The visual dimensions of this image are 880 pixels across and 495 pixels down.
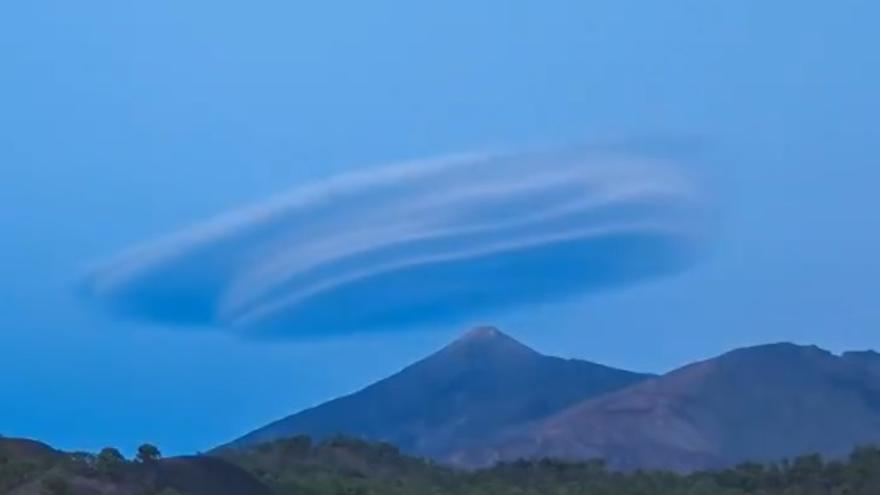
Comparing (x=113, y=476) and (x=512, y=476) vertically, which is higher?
(x=512, y=476)

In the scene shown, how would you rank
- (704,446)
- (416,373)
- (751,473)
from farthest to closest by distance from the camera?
(416,373), (704,446), (751,473)

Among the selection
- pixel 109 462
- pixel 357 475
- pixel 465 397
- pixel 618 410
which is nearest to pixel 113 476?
pixel 109 462

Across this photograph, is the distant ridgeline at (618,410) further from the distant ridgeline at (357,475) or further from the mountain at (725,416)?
the distant ridgeline at (357,475)

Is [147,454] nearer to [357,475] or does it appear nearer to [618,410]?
[357,475]

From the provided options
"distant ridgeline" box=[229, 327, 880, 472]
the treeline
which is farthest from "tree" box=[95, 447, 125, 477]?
"distant ridgeline" box=[229, 327, 880, 472]

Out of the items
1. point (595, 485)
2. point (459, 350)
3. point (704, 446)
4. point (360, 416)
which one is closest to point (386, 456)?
point (595, 485)

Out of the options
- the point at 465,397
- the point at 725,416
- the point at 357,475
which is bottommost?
the point at 357,475

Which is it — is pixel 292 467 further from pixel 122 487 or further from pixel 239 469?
pixel 122 487
